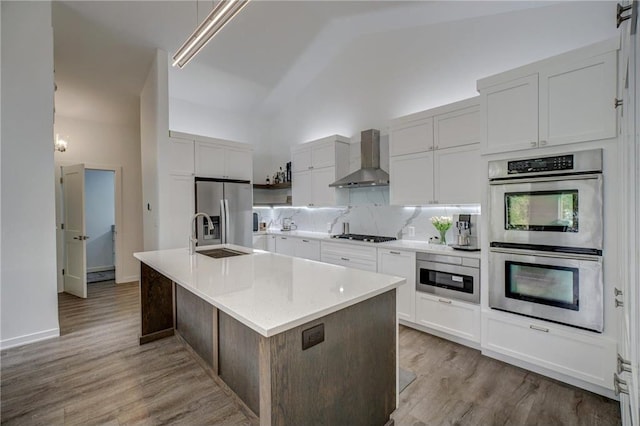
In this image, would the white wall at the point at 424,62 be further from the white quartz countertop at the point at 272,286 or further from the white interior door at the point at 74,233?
the white interior door at the point at 74,233

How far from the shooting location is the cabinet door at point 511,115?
2.32 metres

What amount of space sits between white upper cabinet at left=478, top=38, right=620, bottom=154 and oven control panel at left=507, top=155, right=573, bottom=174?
4.7 inches

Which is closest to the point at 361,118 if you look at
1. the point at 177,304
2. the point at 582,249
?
the point at 582,249

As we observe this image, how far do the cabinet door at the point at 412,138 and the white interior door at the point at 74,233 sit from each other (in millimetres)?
4873

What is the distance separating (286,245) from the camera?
5.07 meters

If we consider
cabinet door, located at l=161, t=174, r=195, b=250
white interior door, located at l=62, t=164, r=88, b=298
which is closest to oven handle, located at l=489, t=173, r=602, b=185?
cabinet door, located at l=161, t=174, r=195, b=250

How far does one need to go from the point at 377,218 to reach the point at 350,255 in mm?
779

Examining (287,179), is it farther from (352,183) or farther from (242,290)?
(242,290)

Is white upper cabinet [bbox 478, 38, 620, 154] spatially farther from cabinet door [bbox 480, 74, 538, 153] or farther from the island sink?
the island sink

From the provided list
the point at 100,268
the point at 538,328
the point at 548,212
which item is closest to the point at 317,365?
the point at 538,328

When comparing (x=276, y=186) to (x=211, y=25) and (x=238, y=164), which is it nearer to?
(x=238, y=164)

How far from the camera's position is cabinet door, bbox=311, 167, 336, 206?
4539 mm

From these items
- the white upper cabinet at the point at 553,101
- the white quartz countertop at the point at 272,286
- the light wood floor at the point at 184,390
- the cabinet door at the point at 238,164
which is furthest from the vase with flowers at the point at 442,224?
the cabinet door at the point at 238,164

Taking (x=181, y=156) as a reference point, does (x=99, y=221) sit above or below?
below
